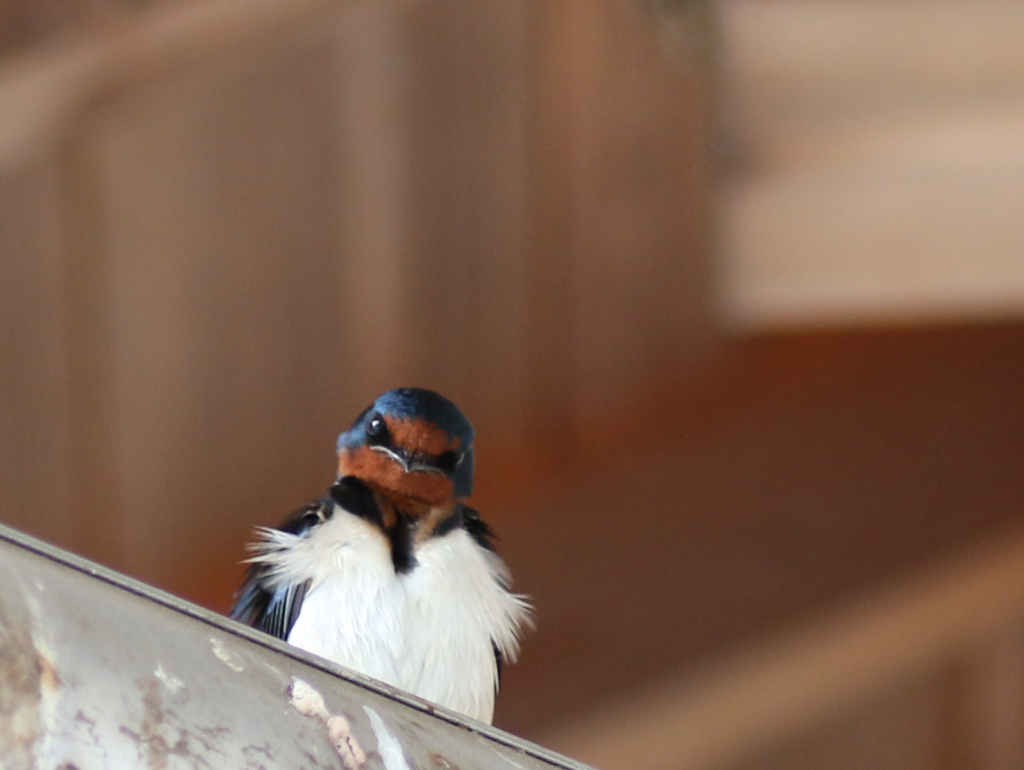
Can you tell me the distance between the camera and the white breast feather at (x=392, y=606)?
2.48 feet

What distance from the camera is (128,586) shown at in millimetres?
288

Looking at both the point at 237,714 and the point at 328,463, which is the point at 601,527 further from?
the point at 237,714

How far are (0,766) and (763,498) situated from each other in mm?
1621

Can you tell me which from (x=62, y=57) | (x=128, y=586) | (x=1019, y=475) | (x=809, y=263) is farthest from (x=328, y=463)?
(x=128, y=586)

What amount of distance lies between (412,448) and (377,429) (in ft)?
0.08

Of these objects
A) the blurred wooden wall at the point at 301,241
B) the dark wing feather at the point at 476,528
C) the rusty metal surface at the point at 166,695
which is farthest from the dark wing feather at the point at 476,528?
the blurred wooden wall at the point at 301,241

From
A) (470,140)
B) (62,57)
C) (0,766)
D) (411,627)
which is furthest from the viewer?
(470,140)

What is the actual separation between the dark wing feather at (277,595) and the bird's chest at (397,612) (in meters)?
0.02

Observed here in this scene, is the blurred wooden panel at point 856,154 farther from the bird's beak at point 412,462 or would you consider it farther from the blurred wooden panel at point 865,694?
the blurred wooden panel at point 865,694

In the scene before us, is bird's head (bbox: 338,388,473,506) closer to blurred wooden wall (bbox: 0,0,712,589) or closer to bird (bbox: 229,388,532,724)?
bird (bbox: 229,388,532,724)

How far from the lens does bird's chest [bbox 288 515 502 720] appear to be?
755 mm

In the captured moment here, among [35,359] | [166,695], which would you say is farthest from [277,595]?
[35,359]

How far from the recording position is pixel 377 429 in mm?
793

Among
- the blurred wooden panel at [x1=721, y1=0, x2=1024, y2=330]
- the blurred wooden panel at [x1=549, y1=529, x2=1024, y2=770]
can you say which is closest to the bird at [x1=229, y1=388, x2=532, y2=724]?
the blurred wooden panel at [x1=721, y1=0, x2=1024, y2=330]
